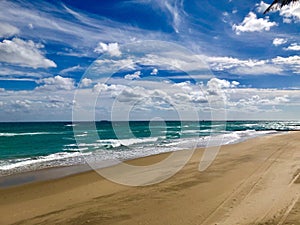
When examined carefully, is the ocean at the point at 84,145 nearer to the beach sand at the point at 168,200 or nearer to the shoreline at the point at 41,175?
the shoreline at the point at 41,175

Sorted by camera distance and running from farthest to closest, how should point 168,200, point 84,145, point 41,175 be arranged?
point 84,145
point 41,175
point 168,200

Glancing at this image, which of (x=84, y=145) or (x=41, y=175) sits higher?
(x=84, y=145)

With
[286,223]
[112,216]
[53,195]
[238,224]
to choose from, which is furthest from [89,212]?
[286,223]

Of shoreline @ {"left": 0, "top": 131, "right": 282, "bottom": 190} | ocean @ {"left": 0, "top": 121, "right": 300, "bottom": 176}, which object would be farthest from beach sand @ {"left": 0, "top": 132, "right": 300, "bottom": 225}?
ocean @ {"left": 0, "top": 121, "right": 300, "bottom": 176}

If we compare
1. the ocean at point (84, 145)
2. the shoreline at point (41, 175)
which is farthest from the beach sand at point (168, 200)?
the ocean at point (84, 145)

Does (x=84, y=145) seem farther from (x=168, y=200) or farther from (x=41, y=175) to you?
(x=168, y=200)

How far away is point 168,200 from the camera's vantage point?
7992 millimetres

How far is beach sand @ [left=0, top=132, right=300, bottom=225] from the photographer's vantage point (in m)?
6.57

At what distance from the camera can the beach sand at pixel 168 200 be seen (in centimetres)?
657

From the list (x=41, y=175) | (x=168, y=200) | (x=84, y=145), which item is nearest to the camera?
(x=168, y=200)

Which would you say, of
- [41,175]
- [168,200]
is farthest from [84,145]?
[168,200]

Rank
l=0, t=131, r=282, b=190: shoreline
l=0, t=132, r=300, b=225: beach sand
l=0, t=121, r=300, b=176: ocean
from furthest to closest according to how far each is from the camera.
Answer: l=0, t=121, r=300, b=176: ocean
l=0, t=131, r=282, b=190: shoreline
l=0, t=132, r=300, b=225: beach sand

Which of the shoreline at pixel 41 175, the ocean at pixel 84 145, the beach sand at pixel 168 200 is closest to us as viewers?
the beach sand at pixel 168 200

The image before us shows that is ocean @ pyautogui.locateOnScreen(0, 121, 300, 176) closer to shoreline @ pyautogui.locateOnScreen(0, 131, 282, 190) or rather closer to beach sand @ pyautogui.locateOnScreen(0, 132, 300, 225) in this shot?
shoreline @ pyautogui.locateOnScreen(0, 131, 282, 190)
